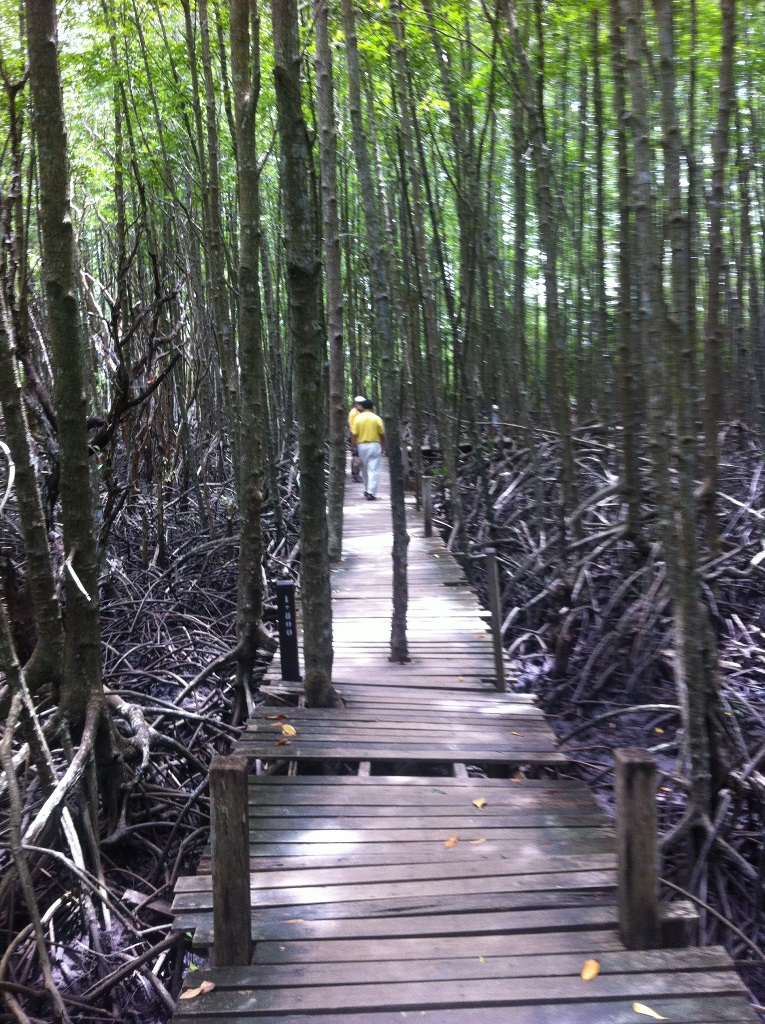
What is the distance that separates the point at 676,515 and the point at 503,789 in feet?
4.09

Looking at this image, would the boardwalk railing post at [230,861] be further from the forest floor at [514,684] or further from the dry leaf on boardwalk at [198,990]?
the forest floor at [514,684]

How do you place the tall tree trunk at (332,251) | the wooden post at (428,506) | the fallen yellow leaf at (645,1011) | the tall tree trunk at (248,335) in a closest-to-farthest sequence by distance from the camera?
1. the fallen yellow leaf at (645,1011)
2. the tall tree trunk at (248,335)
3. the tall tree trunk at (332,251)
4. the wooden post at (428,506)

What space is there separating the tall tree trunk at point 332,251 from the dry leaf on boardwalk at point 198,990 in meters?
4.66

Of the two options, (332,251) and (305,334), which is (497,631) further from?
(332,251)

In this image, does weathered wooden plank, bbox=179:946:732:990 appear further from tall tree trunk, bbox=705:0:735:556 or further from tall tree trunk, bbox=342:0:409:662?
tall tree trunk, bbox=705:0:735:556

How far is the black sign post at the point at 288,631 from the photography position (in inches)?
163

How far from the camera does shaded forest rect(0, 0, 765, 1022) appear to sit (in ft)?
9.43

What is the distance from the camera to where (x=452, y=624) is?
17.8 feet

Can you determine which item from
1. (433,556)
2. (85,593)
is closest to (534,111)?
(433,556)

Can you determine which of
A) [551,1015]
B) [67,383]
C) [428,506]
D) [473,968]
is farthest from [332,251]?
[551,1015]

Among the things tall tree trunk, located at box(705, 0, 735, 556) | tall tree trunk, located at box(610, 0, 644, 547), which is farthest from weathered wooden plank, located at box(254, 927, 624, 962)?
tall tree trunk, located at box(610, 0, 644, 547)

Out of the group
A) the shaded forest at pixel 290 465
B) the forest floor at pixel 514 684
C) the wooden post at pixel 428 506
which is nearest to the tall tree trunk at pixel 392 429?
the shaded forest at pixel 290 465

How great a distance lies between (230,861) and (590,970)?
95 centimetres

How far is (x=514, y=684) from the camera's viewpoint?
542 cm
